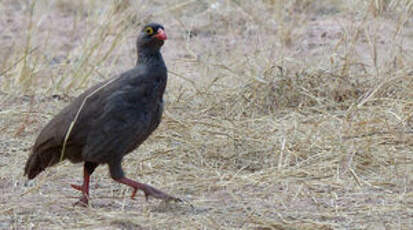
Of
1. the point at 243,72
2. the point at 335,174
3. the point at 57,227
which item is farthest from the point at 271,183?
the point at 243,72

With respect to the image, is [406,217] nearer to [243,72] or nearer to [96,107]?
[96,107]

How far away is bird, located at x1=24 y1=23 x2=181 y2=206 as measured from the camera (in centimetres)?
419

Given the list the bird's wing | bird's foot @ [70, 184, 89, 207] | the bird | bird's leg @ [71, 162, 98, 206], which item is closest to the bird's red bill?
the bird

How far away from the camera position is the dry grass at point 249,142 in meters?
4.12

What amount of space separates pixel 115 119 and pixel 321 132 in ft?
5.79

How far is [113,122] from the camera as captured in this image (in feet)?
13.7

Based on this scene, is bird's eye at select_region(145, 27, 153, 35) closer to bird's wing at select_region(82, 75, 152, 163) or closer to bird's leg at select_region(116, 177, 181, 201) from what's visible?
bird's wing at select_region(82, 75, 152, 163)

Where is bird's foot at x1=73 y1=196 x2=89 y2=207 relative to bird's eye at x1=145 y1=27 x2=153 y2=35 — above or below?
below

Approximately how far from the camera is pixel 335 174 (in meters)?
4.75

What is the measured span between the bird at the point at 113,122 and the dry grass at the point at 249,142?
0.60 feet

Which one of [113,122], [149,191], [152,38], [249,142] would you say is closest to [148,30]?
[152,38]

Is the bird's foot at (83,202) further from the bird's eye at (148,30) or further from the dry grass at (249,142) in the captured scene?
the bird's eye at (148,30)

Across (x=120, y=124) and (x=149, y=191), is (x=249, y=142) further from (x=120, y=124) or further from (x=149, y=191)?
(x=120, y=124)

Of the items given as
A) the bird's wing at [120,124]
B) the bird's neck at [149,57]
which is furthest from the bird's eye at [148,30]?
the bird's wing at [120,124]
